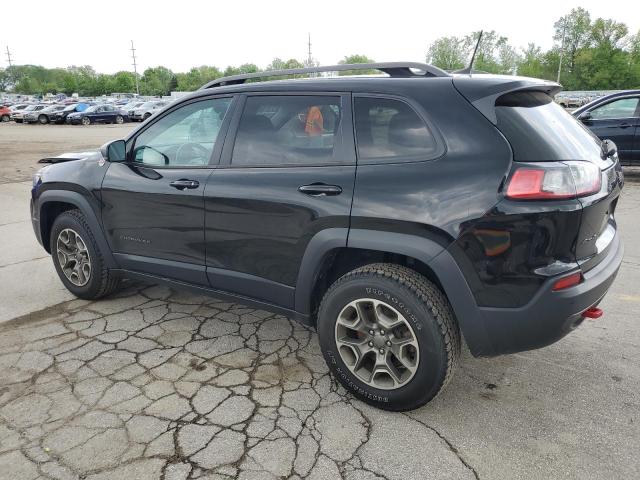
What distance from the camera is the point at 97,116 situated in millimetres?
32906

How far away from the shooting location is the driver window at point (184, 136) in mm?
3305

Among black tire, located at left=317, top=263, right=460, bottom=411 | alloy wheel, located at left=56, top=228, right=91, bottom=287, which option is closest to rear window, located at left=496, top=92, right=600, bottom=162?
black tire, located at left=317, top=263, right=460, bottom=411

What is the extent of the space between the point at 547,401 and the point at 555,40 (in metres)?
87.2

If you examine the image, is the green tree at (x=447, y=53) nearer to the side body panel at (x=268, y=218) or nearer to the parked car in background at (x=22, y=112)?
the parked car in background at (x=22, y=112)

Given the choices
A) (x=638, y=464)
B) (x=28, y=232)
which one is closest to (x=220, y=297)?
(x=638, y=464)

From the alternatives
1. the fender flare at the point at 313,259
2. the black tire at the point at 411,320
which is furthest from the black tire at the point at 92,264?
the black tire at the point at 411,320

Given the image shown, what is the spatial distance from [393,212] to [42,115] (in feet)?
124

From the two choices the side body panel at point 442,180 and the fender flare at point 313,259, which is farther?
the fender flare at point 313,259

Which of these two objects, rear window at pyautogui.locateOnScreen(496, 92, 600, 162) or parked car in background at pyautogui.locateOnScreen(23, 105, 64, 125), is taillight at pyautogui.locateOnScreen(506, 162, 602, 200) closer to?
rear window at pyautogui.locateOnScreen(496, 92, 600, 162)

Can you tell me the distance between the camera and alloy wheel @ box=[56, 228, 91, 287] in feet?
13.4

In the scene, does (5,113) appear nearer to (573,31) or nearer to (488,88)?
(488,88)

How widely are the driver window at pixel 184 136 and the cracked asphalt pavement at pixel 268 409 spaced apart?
1241 mm

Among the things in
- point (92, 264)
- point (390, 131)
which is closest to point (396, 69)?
point (390, 131)

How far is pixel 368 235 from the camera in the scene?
8.45 feet
